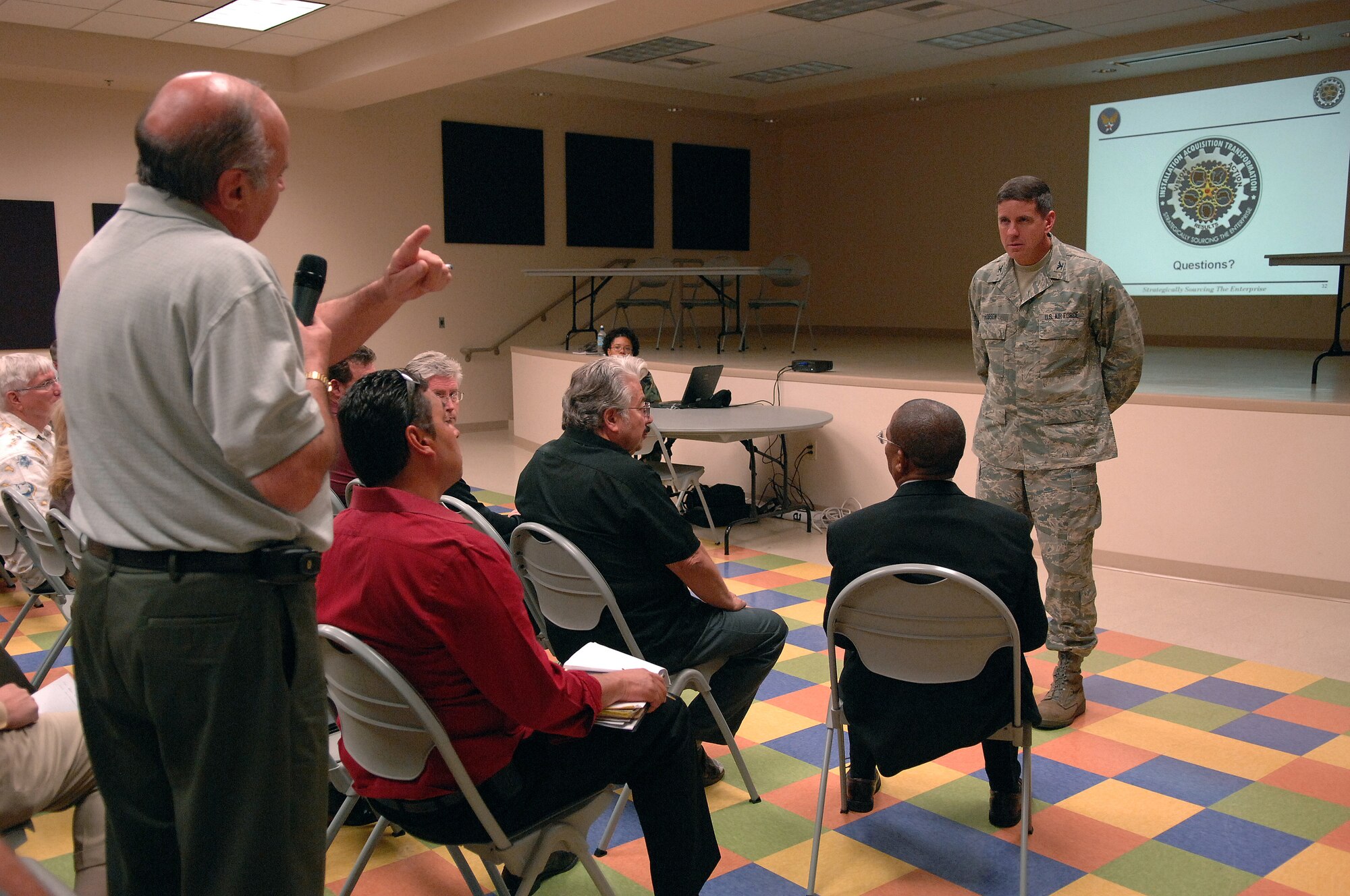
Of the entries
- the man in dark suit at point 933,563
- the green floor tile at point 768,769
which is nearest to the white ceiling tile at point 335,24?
the green floor tile at point 768,769

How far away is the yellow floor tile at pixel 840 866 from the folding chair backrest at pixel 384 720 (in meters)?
0.90

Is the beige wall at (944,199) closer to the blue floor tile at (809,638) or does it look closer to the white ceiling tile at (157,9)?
the blue floor tile at (809,638)

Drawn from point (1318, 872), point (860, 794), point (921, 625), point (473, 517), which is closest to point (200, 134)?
point (473, 517)

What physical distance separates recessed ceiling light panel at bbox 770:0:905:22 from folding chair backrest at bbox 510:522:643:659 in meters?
6.36

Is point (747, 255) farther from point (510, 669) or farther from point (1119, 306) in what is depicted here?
point (510, 669)

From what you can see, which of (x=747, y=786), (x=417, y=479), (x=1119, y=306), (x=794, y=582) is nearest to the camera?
(x=417, y=479)

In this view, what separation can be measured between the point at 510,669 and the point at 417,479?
0.37 meters

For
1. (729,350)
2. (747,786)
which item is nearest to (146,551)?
(747,786)

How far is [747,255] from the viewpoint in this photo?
12930 millimetres

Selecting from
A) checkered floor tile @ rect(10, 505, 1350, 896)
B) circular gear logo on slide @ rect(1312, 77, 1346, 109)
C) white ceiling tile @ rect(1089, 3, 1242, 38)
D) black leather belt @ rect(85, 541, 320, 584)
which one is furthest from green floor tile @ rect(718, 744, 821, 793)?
circular gear logo on slide @ rect(1312, 77, 1346, 109)

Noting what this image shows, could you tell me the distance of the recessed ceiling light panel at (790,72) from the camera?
10117 mm

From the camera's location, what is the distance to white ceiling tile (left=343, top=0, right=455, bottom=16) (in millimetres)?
6784

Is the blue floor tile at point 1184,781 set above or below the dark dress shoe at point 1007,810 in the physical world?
below

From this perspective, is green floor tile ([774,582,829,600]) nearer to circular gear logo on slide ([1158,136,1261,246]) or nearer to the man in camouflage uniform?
the man in camouflage uniform
